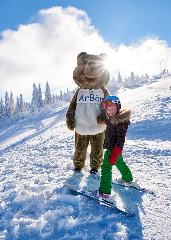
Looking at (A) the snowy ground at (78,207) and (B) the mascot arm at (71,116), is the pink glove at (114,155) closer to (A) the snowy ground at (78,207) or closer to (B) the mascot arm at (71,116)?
(A) the snowy ground at (78,207)

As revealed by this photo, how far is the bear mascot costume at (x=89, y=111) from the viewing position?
309cm

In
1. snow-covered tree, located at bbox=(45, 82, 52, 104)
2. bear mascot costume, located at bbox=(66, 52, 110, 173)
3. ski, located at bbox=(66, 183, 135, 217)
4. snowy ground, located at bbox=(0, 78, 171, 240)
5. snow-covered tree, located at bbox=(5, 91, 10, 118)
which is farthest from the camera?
snow-covered tree, located at bbox=(5, 91, 10, 118)

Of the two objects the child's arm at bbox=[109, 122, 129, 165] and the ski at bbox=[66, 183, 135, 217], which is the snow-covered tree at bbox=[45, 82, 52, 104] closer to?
the ski at bbox=[66, 183, 135, 217]

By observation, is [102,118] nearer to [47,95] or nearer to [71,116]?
[71,116]

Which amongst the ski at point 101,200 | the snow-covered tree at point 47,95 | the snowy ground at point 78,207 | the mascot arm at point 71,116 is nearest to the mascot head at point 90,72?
the mascot arm at point 71,116

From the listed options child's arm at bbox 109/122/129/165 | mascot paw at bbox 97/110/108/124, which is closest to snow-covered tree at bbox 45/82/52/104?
mascot paw at bbox 97/110/108/124

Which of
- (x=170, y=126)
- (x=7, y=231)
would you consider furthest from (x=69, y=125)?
(x=170, y=126)

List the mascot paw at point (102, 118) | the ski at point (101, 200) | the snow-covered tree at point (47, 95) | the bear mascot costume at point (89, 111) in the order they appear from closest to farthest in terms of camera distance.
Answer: the ski at point (101, 200) → the mascot paw at point (102, 118) → the bear mascot costume at point (89, 111) → the snow-covered tree at point (47, 95)

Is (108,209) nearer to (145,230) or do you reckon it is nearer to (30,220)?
(145,230)

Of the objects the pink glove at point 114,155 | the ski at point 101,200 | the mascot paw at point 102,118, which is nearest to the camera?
the ski at point 101,200

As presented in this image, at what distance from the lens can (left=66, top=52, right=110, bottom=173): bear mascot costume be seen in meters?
3.09

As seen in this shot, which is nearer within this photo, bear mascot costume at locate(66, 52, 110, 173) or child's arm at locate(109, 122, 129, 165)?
child's arm at locate(109, 122, 129, 165)

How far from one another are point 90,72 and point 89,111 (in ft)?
2.44

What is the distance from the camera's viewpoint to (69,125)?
3184 mm
